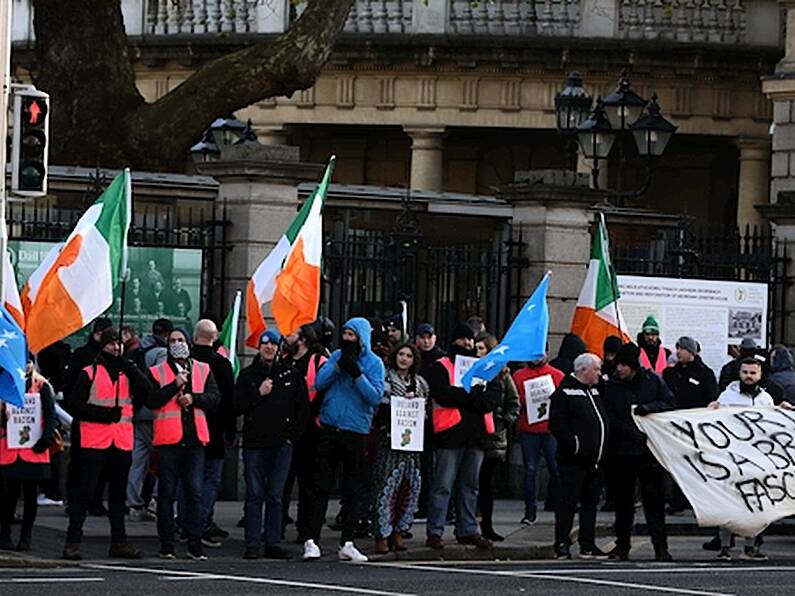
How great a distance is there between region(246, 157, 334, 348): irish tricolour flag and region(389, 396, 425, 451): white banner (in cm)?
140

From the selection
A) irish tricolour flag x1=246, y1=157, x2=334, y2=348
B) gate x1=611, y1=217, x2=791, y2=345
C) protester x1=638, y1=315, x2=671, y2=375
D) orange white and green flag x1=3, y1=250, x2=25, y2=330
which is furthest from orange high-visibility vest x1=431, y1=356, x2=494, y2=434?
gate x1=611, y1=217, x2=791, y2=345


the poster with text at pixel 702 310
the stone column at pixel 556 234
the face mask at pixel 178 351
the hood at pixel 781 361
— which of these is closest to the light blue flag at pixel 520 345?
the face mask at pixel 178 351

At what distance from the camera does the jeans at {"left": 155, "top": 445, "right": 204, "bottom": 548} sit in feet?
69.4

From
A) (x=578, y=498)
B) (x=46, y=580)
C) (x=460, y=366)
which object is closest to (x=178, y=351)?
(x=460, y=366)

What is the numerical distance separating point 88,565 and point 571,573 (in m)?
3.53

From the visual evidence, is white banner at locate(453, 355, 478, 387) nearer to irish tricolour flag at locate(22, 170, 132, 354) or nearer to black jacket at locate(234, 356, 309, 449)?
black jacket at locate(234, 356, 309, 449)

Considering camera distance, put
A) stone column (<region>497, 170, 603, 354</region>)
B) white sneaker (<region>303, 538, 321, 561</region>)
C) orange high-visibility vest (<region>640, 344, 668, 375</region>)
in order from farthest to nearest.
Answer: stone column (<region>497, 170, 603, 354</region>) < orange high-visibility vest (<region>640, 344, 668, 375</region>) < white sneaker (<region>303, 538, 321, 561</region>)

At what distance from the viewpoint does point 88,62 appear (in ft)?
100

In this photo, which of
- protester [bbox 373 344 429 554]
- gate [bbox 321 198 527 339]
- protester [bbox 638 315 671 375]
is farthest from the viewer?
gate [bbox 321 198 527 339]

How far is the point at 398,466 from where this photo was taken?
71.2 ft

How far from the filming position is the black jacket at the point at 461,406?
2200cm

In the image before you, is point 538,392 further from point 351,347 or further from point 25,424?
point 25,424

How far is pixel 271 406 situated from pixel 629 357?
290 centimetres

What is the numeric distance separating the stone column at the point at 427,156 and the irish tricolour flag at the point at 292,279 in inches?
799
